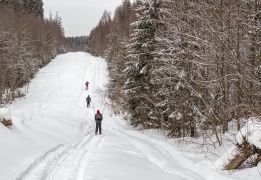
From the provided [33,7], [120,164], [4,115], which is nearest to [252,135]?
[120,164]

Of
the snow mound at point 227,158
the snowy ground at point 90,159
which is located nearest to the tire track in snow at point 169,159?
the snowy ground at point 90,159

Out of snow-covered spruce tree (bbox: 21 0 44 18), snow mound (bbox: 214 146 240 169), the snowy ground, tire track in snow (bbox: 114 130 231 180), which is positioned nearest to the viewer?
the snowy ground

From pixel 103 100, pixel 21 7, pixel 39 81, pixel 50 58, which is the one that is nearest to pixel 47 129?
pixel 103 100

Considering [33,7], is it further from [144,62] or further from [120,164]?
[120,164]

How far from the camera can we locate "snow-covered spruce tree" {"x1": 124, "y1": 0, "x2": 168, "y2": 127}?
23.0 metres

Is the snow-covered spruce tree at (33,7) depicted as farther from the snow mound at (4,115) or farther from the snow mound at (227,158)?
the snow mound at (227,158)

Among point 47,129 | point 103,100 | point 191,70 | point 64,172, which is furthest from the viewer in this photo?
point 103,100

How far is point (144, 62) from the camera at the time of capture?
23672 millimetres

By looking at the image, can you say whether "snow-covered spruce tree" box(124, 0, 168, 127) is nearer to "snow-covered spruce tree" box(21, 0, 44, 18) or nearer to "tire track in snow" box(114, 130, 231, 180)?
"tire track in snow" box(114, 130, 231, 180)

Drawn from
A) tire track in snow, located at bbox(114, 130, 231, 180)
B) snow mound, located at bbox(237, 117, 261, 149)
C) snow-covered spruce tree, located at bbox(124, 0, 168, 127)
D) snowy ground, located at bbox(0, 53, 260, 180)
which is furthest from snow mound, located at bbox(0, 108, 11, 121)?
snow mound, located at bbox(237, 117, 261, 149)

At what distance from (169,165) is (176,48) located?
6656 millimetres

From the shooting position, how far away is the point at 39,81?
6050cm

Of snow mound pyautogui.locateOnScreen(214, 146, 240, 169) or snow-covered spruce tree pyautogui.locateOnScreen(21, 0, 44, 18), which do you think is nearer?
snow mound pyautogui.locateOnScreen(214, 146, 240, 169)

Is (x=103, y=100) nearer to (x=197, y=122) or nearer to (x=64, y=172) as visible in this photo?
(x=197, y=122)
